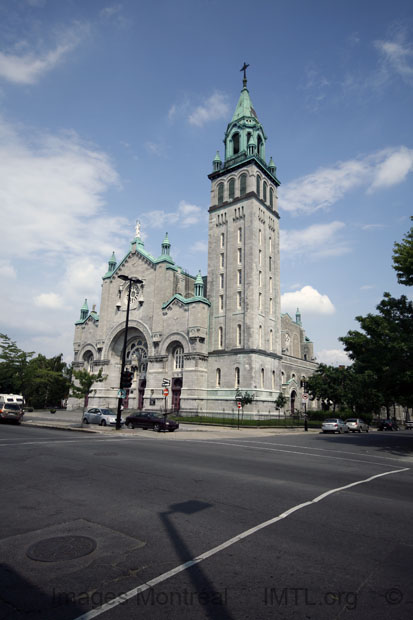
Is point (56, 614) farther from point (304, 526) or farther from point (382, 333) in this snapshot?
point (382, 333)

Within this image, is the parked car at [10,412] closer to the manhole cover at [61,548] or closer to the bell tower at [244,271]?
the bell tower at [244,271]

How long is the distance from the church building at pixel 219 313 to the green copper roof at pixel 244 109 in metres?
0.24

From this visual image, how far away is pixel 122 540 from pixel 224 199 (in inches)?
1826

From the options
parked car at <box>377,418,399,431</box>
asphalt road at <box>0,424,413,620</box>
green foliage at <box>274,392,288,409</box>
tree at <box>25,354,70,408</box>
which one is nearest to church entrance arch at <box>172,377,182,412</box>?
green foliage at <box>274,392,288,409</box>

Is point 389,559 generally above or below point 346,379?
below

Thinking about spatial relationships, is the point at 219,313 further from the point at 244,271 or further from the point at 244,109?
the point at 244,109

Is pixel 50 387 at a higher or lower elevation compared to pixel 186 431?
higher

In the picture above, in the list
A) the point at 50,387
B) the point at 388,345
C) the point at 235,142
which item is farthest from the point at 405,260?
the point at 50,387

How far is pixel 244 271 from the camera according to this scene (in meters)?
43.8

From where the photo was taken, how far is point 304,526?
5.98 meters

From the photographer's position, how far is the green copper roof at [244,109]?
51.8 meters

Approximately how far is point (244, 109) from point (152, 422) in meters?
43.7

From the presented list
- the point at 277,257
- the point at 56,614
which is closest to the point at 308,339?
the point at 277,257

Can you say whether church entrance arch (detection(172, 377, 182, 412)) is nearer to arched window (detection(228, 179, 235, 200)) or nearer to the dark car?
the dark car
